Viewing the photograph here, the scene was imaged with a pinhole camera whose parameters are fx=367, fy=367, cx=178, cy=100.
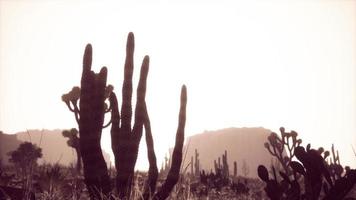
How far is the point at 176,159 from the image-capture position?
18.0ft

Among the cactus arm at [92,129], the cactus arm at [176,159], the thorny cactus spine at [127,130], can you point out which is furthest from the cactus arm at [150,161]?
the cactus arm at [92,129]

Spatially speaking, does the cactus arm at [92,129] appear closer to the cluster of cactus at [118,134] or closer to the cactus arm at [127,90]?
the cluster of cactus at [118,134]

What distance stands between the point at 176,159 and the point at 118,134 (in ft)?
3.09

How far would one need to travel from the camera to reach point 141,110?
216 inches

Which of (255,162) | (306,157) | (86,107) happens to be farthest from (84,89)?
(255,162)

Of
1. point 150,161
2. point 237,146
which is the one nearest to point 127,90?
point 150,161

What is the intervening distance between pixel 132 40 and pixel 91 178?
226cm

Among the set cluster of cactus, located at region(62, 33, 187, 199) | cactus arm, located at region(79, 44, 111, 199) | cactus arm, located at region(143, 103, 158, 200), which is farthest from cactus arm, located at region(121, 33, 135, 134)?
cactus arm, located at region(143, 103, 158, 200)

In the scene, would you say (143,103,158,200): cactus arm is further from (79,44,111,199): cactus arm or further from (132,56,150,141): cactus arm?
(79,44,111,199): cactus arm

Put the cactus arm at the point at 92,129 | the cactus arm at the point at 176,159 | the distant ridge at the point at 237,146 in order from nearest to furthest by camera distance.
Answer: the cactus arm at the point at 92,129 → the cactus arm at the point at 176,159 → the distant ridge at the point at 237,146

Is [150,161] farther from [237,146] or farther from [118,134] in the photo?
[237,146]

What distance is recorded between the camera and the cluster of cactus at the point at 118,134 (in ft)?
16.6

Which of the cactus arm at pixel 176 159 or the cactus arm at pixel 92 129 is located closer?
the cactus arm at pixel 92 129

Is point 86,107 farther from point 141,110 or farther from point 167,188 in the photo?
point 167,188
